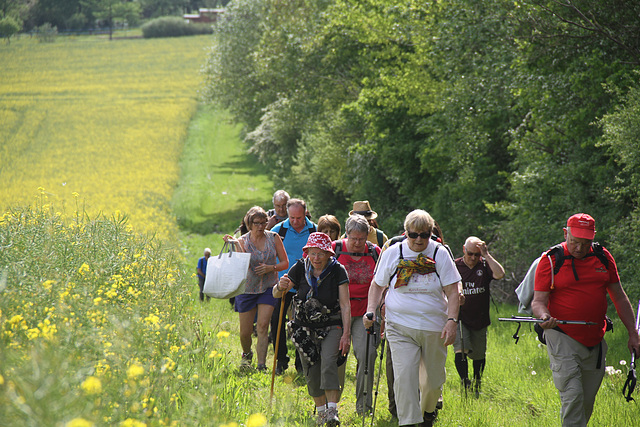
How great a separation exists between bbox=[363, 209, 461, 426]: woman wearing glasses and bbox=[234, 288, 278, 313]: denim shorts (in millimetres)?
2615

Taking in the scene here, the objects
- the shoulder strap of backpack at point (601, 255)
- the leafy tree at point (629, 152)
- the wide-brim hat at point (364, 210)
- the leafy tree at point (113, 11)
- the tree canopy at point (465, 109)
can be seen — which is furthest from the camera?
the leafy tree at point (113, 11)

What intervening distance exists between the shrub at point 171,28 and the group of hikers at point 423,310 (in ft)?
101

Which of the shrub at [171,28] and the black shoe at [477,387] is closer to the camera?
the black shoe at [477,387]

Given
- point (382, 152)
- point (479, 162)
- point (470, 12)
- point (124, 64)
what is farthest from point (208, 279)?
point (124, 64)

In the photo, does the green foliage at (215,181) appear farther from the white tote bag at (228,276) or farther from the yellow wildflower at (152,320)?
the yellow wildflower at (152,320)

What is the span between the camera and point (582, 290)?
5406 mm

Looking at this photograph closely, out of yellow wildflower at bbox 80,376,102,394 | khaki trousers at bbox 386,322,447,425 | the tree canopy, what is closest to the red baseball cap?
khaki trousers at bbox 386,322,447,425

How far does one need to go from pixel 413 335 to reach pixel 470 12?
486 inches

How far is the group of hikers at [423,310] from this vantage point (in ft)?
17.8

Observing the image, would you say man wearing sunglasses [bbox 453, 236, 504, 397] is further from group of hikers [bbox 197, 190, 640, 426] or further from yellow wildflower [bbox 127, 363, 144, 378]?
yellow wildflower [bbox 127, 363, 144, 378]

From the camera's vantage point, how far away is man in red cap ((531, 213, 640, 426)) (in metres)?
5.39

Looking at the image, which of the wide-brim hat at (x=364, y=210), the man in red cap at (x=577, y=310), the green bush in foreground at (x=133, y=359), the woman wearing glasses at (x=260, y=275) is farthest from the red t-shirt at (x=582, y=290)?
the woman wearing glasses at (x=260, y=275)

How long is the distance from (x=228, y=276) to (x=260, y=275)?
0.55 metres

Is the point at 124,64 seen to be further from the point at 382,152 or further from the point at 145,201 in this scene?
the point at 382,152
